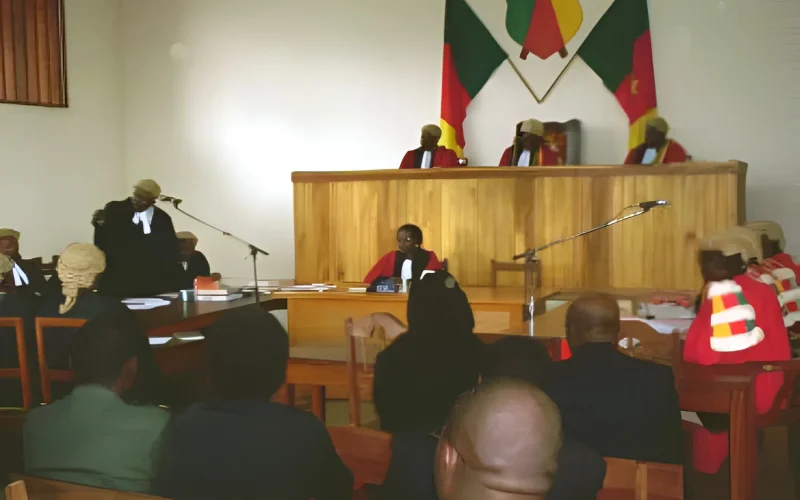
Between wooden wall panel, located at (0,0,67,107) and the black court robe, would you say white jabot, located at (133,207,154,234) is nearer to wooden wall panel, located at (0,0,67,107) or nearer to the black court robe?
the black court robe

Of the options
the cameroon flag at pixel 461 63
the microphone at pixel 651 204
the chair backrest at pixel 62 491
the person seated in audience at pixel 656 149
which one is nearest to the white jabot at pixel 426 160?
the cameroon flag at pixel 461 63

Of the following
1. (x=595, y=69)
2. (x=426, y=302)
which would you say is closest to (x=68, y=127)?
(x=426, y=302)

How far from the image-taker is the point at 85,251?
2.79m

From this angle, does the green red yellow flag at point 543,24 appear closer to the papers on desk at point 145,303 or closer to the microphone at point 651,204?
the microphone at point 651,204

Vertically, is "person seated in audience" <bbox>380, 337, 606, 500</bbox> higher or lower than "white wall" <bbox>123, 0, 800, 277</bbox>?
lower

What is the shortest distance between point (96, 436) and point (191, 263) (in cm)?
179

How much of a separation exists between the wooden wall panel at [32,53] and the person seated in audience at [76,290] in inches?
61.0

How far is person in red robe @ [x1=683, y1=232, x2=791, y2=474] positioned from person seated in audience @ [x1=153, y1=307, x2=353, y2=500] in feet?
4.26

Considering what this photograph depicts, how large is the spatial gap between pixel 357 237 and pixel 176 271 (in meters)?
0.99

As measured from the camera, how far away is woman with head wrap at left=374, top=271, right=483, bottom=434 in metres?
2.30

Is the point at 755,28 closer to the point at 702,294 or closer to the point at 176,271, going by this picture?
the point at 702,294

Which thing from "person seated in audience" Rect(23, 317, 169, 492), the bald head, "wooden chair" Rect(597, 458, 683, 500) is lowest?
"person seated in audience" Rect(23, 317, 169, 492)

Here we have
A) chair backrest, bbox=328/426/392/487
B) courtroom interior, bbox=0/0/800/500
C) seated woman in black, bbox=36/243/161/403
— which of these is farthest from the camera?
seated woman in black, bbox=36/243/161/403

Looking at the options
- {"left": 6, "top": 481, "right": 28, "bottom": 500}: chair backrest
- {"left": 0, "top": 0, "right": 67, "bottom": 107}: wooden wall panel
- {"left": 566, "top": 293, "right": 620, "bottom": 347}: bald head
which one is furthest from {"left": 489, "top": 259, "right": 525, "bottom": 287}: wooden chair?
{"left": 0, "top": 0, "right": 67, "bottom": 107}: wooden wall panel
